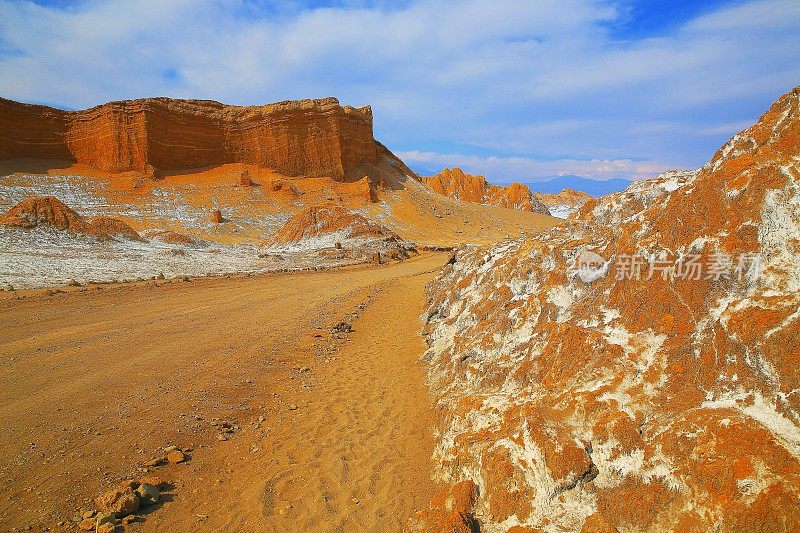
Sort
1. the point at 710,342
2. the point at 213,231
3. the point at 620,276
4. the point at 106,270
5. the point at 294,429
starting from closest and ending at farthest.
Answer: the point at 710,342, the point at 620,276, the point at 294,429, the point at 106,270, the point at 213,231

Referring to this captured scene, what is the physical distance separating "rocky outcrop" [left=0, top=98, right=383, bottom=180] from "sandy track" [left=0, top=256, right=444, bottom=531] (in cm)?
3874

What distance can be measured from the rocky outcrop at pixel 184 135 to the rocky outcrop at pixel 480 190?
2980 cm

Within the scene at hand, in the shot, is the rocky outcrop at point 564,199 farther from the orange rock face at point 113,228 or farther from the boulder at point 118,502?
the boulder at point 118,502

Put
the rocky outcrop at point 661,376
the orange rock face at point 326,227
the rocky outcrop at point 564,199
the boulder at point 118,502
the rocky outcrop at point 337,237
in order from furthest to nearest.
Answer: the rocky outcrop at point 564,199 → the orange rock face at point 326,227 → the rocky outcrop at point 337,237 → the boulder at point 118,502 → the rocky outcrop at point 661,376

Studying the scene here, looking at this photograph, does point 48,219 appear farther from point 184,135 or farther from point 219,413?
point 184,135

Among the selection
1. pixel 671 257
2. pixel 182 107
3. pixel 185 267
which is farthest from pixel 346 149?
pixel 671 257

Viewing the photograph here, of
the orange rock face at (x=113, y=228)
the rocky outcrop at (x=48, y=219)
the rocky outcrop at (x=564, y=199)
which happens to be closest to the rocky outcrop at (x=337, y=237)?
the orange rock face at (x=113, y=228)

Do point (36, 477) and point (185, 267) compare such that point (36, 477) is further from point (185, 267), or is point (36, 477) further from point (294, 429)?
point (185, 267)

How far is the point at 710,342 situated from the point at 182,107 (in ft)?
169

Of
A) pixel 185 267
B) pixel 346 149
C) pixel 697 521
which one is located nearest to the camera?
pixel 697 521

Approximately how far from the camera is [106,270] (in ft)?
53.4

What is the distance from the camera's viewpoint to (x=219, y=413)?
5.81m

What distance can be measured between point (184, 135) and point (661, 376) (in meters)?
50.6

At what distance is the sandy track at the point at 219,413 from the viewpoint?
408cm
